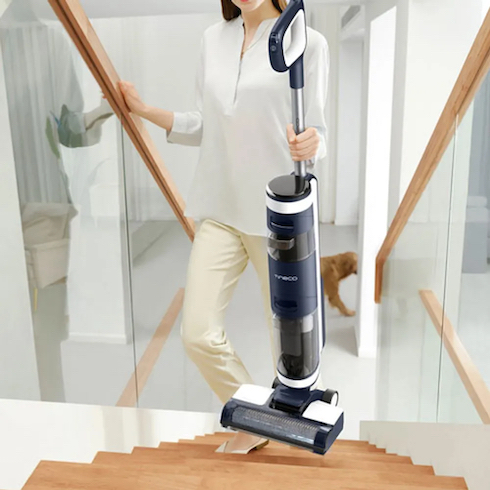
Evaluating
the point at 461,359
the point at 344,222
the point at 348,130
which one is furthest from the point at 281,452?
the point at 348,130

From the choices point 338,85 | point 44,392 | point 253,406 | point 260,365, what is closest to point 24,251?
point 44,392

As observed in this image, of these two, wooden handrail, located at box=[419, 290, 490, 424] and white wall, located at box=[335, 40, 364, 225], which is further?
white wall, located at box=[335, 40, 364, 225]

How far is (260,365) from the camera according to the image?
446 centimetres

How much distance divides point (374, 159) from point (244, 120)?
8.39 ft

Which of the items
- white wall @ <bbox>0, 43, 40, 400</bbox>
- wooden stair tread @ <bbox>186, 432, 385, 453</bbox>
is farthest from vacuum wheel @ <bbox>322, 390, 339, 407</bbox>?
white wall @ <bbox>0, 43, 40, 400</bbox>

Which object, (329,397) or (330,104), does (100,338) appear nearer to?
(329,397)

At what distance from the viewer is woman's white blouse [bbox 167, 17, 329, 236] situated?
5.93 feet

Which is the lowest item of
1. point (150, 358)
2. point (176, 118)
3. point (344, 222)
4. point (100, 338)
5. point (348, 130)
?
point (344, 222)

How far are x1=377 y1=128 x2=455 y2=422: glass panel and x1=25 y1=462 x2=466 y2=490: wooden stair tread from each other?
0.74 metres

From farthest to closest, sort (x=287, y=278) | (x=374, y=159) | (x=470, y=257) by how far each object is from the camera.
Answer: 1. (x=374, y=159)
2. (x=470, y=257)
3. (x=287, y=278)

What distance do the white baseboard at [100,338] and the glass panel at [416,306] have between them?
3.65ft

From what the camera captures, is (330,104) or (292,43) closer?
(292,43)

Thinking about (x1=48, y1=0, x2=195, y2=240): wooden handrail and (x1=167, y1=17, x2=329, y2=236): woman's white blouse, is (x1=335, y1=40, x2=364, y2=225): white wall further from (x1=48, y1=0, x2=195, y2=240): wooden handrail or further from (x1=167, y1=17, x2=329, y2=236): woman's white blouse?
(x1=167, y1=17, x2=329, y2=236): woman's white blouse

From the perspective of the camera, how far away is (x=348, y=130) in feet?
25.1
